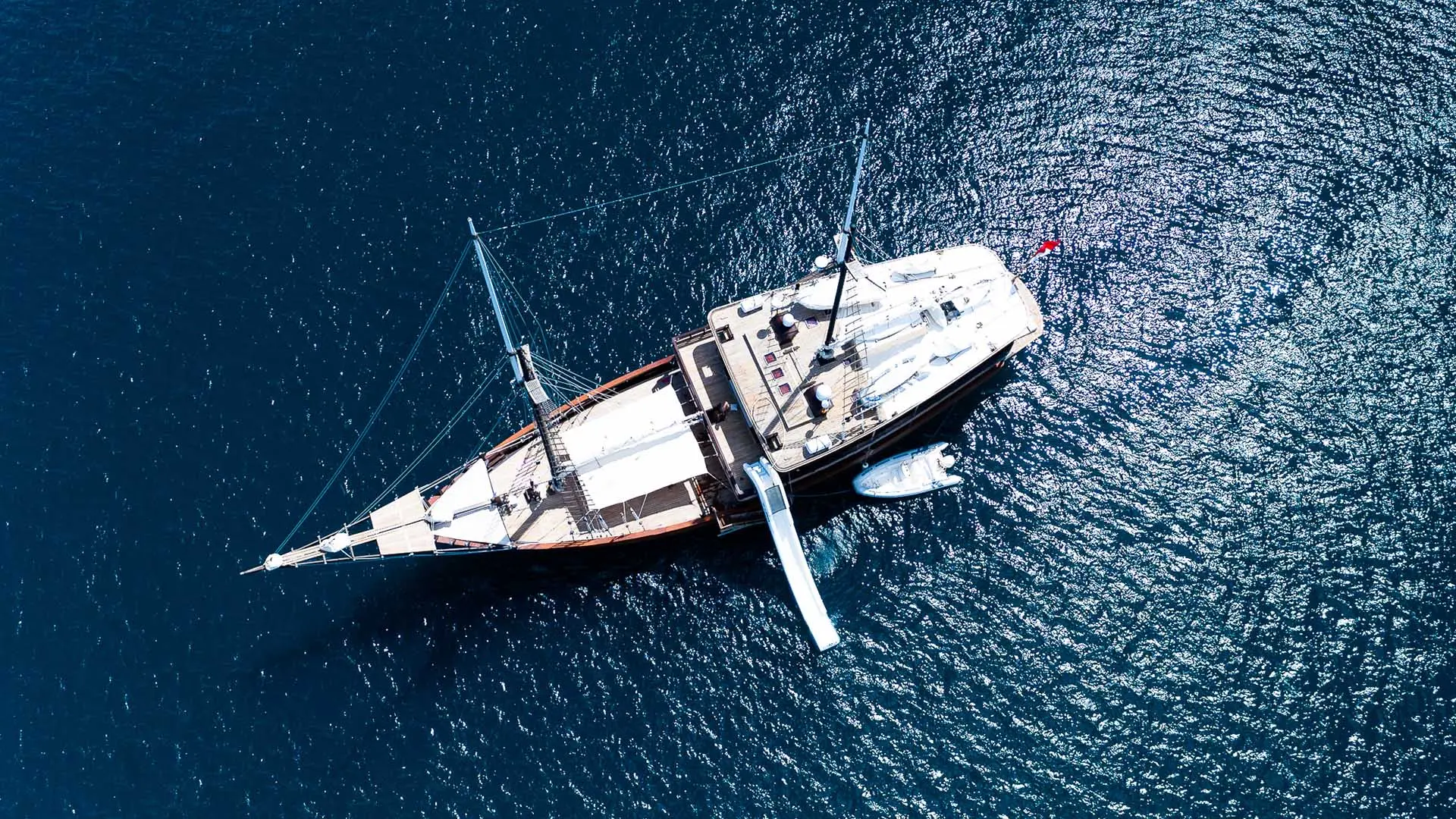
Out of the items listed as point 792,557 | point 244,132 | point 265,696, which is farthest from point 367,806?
point 244,132

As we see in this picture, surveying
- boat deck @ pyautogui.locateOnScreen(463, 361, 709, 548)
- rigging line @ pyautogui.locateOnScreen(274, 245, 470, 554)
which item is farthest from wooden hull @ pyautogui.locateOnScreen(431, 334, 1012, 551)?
rigging line @ pyautogui.locateOnScreen(274, 245, 470, 554)

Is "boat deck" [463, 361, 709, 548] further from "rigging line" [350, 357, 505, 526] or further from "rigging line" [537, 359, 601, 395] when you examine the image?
"rigging line" [350, 357, 505, 526]

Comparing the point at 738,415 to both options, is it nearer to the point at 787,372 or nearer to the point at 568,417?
the point at 787,372

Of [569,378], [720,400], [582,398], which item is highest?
[569,378]

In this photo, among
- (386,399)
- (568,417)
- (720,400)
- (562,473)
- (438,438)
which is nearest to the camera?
(562,473)

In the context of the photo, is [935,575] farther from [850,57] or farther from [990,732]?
[850,57]

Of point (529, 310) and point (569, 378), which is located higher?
point (529, 310)

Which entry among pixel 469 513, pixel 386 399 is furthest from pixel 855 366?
pixel 386 399

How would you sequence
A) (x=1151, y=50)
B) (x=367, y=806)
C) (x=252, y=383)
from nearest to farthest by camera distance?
1. (x=367, y=806)
2. (x=252, y=383)
3. (x=1151, y=50)
